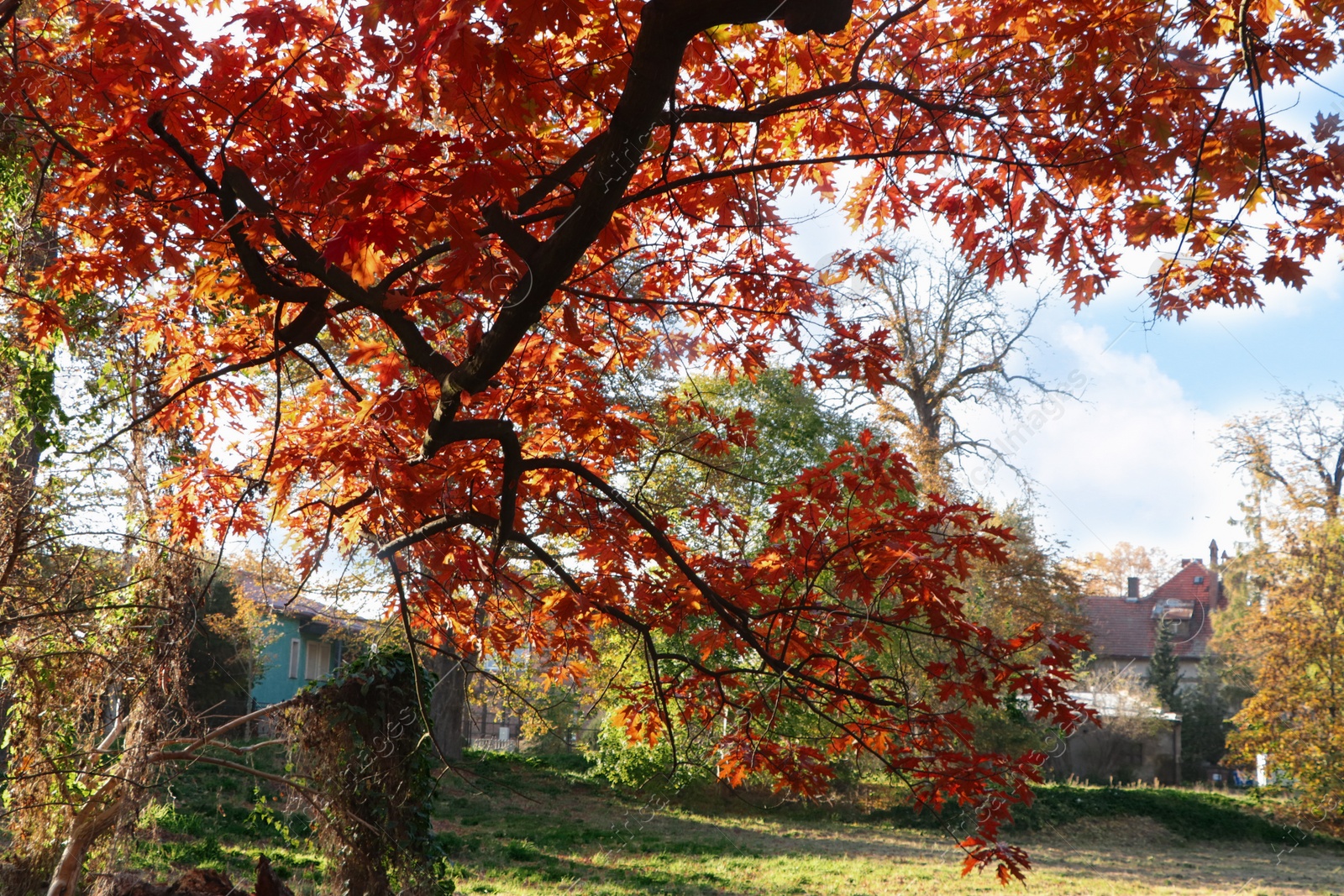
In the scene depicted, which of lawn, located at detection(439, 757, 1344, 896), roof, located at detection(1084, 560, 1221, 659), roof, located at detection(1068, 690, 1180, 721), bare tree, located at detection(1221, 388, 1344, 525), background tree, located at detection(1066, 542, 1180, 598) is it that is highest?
bare tree, located at detection(1221, 388, 1344, 525)

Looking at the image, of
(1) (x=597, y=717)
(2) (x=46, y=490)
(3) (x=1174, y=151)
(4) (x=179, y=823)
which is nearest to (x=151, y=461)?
(2) (x=46, y=490)

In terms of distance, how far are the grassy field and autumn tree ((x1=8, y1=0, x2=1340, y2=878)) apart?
5.32 ft

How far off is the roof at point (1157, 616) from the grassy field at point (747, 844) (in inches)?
139

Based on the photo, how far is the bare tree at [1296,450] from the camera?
32.4 ft

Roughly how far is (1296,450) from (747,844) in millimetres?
8370

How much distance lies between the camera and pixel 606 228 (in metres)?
3.13

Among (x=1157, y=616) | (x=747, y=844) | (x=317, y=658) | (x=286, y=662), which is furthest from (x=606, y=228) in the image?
(x=317, y=658)

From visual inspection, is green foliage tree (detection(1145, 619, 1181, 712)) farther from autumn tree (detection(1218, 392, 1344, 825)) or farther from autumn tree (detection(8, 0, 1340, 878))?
autumn tree (detection(8, 0, 1340, 878))

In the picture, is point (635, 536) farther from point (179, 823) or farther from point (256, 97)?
point (179, 823)

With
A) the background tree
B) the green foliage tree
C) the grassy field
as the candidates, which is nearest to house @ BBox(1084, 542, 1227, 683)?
the green foliage tree

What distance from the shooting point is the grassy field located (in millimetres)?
6996

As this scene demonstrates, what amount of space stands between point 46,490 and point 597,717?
11917mm

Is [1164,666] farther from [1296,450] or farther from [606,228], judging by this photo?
[606,228]

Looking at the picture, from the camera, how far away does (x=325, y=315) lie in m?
2.98
